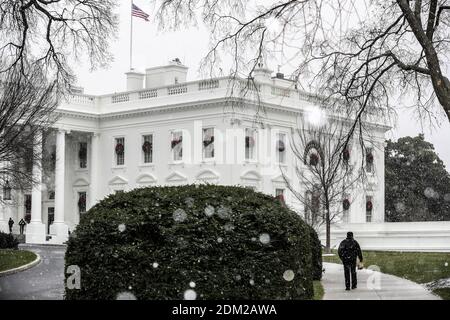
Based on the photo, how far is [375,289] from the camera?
1977 cm

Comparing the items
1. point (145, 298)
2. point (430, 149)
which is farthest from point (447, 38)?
point (430, 149)

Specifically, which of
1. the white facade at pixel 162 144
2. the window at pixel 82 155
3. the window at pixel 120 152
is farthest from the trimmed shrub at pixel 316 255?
the window at pixel 82 155

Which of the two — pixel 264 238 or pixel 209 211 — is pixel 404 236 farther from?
pixel 209 211

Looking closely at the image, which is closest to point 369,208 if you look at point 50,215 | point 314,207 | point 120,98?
point 314,207

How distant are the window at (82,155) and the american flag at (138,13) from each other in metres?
16.7

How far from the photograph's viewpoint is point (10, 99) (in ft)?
102

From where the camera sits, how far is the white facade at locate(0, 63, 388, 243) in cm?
5612

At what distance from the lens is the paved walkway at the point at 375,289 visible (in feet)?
58.4

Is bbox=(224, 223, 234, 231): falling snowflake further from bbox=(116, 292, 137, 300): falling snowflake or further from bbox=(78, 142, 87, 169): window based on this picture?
bbox=(78, 142, 87, 169): window

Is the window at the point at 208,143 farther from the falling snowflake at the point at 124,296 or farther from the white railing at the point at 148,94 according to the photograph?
the falling snowflake at the point at 124,296

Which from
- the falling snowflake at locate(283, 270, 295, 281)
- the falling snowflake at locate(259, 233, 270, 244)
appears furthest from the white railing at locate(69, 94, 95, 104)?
the falling snowflake at locate(259, 233, 270, 244)

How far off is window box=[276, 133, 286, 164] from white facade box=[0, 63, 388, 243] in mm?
98

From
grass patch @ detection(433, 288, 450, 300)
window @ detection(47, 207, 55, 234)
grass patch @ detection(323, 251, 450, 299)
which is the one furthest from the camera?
window @ detection(47, 207, 55, 234)

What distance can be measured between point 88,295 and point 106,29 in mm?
9684
